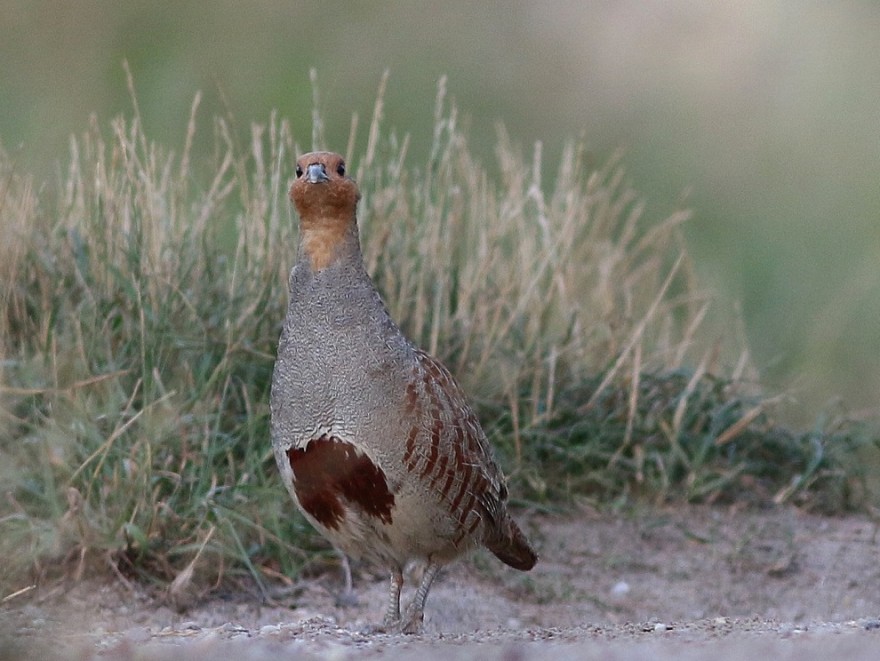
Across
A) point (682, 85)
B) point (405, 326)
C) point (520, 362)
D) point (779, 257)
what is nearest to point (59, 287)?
point (405, 326)

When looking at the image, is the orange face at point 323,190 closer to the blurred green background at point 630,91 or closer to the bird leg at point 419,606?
the bird leg at point 419,606

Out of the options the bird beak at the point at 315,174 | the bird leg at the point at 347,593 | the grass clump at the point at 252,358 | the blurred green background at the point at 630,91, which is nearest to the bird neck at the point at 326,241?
the bird beak at the point at 315,174

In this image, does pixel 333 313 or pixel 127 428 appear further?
pixel 127 428

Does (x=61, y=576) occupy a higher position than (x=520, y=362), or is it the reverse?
(x=520, y=362)

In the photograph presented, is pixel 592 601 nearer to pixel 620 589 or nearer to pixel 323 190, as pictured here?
pixel 620 589

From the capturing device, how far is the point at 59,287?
5.42m

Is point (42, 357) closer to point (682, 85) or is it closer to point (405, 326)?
point (405, 326)

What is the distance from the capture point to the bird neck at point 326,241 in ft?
14.3

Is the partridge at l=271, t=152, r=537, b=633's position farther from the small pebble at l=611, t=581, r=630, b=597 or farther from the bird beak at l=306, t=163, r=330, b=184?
the small pebble at l=611, t=581, r=630, b=597

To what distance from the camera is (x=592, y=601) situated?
17.6ft

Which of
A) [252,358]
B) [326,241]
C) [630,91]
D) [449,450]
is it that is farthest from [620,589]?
[630,91]

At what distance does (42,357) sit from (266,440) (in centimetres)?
85

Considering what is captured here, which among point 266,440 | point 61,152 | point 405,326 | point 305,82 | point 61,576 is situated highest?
point 305,82

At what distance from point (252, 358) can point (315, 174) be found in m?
1.44
